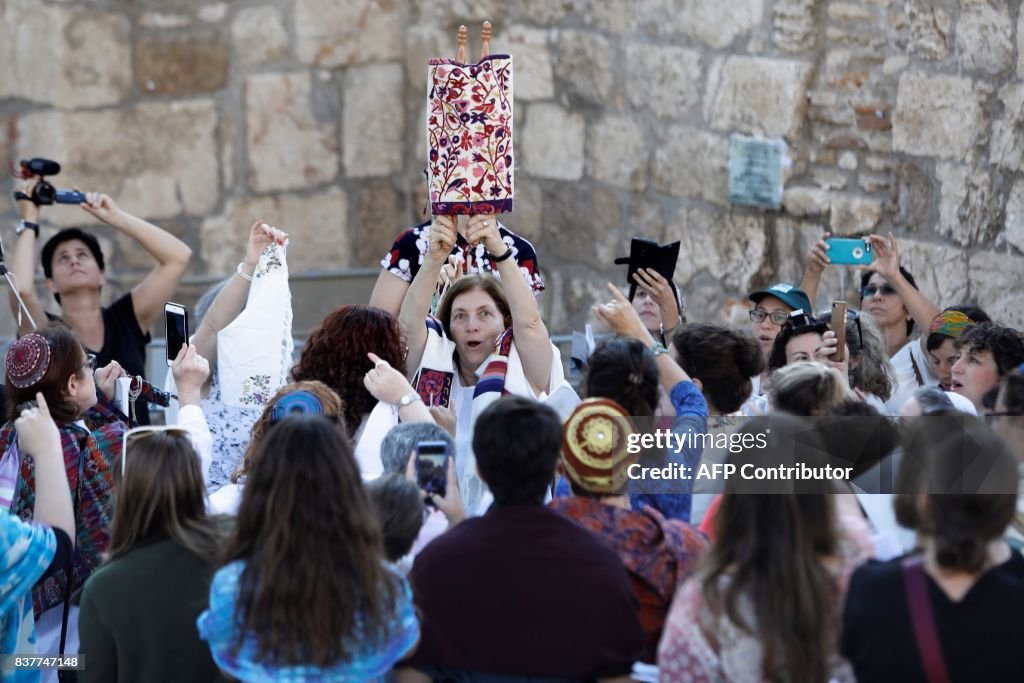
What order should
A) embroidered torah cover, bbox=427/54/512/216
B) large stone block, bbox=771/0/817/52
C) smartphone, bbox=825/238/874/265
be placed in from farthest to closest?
large stone block, bbox=771/0/817/52 < smartphone, bbox=825/238/874/265 < embroidered torah cover, bbox=427/54/512/216

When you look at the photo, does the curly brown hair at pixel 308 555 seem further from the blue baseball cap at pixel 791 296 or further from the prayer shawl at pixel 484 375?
the blue baseball cap at pixel 791 296

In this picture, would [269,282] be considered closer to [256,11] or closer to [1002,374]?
[1002,374]

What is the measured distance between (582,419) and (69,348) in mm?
1428

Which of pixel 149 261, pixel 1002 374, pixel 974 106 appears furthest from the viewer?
pixel 149 261

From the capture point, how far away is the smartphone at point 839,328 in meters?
4.12

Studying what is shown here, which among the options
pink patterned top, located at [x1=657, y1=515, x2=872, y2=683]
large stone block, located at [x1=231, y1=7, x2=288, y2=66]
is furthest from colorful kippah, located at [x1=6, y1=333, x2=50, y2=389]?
large stone block, located at [x1=231, y1=7, x2=288, y2=66]

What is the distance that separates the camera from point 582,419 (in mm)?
2963

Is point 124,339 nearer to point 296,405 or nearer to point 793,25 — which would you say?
point 296,405

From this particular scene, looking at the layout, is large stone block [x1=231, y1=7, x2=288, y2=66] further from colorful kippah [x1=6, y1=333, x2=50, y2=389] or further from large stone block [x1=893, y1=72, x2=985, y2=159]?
colorful kippah [x1=6, y1=333, x2=50, y2=389]

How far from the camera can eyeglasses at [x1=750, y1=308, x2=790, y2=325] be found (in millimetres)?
4832

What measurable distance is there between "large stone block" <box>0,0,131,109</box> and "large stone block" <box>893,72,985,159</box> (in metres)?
3.93

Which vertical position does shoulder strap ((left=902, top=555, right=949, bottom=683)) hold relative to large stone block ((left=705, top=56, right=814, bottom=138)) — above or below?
below

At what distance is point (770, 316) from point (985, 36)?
1.47 metres

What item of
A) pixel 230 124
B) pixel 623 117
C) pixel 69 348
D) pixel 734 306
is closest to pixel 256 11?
pixel 230 124
